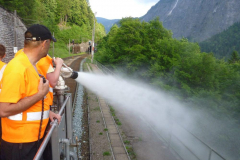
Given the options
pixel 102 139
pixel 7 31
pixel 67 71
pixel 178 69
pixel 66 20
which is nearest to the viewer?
pixel 67 71

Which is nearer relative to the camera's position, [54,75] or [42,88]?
[42,88]

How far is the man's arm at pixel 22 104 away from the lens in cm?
168

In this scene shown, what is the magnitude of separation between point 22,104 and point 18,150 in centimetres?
53

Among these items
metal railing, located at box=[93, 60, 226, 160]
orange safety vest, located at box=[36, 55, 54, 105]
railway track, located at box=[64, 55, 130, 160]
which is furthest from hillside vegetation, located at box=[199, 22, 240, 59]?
orange safety vest, located at box=[36, 55, 54, 105]

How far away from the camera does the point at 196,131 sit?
1429 centimetres

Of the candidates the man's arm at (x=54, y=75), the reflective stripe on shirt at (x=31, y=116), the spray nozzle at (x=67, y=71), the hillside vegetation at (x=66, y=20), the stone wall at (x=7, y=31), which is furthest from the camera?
the hillside vegetation at (x=66, y=20)

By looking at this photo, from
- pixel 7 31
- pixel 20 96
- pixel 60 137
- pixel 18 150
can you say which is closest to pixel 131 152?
pixel 60 137

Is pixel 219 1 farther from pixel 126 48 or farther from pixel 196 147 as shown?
pixel 196 147

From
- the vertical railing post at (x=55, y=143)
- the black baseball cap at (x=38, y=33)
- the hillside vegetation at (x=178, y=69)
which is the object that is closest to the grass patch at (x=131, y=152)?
the vertical railing post at (x=55, y=143)

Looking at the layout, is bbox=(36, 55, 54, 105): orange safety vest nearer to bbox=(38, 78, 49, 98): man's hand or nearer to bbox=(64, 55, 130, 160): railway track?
bbox=(38, 78, 49, 98): man's hand

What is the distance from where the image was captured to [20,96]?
5.61 ft

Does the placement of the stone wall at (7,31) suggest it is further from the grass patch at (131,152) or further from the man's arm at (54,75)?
the man's arm at (54,75)

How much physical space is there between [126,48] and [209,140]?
18.2 metres

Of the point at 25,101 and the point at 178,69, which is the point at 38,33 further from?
the point at 178,69
